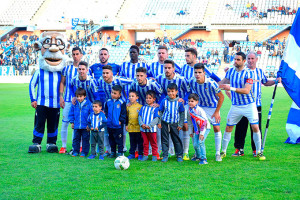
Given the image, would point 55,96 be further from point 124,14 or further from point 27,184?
point 124,14

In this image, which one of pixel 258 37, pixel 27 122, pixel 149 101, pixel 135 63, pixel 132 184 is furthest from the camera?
pixel 258 37

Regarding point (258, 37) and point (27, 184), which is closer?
point (27, 184)

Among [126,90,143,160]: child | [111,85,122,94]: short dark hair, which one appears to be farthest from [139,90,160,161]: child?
[111,85,122,94]: short dark hair

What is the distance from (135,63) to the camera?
7.68 meters

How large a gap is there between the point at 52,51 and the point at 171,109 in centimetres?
258

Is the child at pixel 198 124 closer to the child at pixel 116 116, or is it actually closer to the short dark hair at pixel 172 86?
the short dark hair at pixel 172 86

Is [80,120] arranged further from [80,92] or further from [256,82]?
[256,82]

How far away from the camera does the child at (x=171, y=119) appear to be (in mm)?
6824

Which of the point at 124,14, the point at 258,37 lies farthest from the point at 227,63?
the point at 124,14

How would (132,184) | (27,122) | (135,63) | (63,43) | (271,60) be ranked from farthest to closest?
(271,60)
(27,122)
(63,43)
(135,63)
(132,184)

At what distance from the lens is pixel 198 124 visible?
6766 mm

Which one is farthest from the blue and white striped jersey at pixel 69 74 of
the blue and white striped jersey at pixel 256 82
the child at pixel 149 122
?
the blue and white striped jersey at pixel 256 82

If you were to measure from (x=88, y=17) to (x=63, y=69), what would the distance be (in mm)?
40266

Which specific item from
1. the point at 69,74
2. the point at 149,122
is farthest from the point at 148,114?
the point at 69,74
